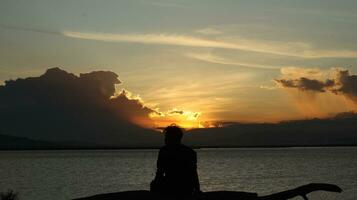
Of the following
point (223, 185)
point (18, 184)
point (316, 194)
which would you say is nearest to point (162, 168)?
point (316, 194)

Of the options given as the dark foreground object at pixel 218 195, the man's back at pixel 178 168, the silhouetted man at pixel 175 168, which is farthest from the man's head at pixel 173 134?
the dark foreground object at pixel 218 195

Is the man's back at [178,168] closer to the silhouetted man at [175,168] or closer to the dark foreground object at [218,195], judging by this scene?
the silhouetted man at [175,168]

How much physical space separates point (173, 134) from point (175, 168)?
61cm

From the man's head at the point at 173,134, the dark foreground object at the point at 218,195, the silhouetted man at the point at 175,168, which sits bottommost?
the dark foreground object at the point at 218,195

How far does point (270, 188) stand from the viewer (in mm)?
66250

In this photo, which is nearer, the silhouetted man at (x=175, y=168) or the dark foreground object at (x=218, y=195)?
the dark foreground object at (x=218, y=195)

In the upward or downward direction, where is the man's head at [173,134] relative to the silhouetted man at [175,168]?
upward

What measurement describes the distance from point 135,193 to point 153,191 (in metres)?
0.75

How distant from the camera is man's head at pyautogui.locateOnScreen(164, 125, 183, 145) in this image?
10.4 meters

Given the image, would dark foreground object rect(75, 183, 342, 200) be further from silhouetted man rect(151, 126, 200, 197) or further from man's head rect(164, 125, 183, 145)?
man's head rect(164, 125, 183, 145)

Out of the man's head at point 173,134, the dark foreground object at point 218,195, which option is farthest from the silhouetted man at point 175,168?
the dark foreground object at point 218,195

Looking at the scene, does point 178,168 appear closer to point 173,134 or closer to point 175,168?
point 175,168

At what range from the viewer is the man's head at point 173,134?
10406mm

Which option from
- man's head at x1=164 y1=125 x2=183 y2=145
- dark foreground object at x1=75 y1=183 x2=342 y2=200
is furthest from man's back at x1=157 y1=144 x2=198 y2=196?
dark foreground object at x1=75 y1=183 x2=342 y2=200
